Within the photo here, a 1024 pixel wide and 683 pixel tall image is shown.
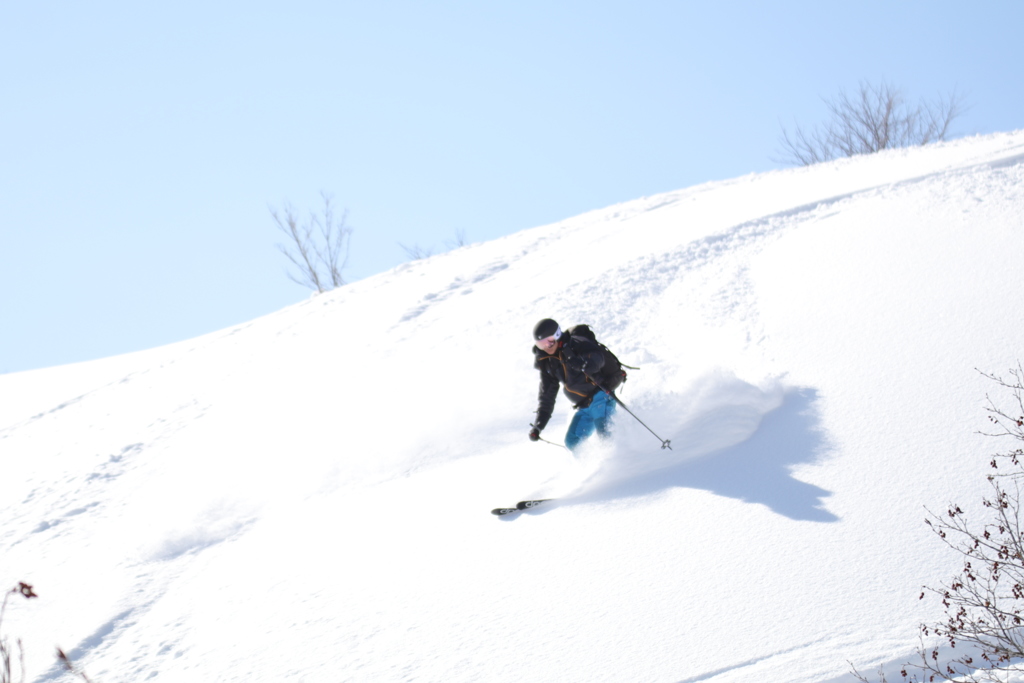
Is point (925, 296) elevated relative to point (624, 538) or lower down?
elevated

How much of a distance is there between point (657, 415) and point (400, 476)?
237cm

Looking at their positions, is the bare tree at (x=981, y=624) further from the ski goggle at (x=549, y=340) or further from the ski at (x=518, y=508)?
the ski goggle at (x=549, y=340)

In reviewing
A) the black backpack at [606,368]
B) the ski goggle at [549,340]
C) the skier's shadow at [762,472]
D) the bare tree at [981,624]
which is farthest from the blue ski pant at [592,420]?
the bare tree at [981,624]

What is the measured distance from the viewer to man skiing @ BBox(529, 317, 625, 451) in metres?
5.37

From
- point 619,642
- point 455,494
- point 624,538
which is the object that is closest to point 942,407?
point 624,538

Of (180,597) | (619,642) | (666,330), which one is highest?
(666,330)

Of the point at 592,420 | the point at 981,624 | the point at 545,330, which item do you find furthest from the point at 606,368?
the point at 981,624

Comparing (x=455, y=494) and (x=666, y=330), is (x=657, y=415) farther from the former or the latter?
(x=666, y=330)

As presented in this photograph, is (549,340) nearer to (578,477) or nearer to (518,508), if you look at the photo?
(578,477)

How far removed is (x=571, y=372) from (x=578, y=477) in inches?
33.4

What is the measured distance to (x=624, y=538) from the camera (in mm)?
4727

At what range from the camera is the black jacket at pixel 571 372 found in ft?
17.7

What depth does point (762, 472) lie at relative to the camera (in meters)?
5.16

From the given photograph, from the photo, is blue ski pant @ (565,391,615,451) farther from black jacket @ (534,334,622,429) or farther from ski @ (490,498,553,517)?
ski @ (490,498,553,517)
